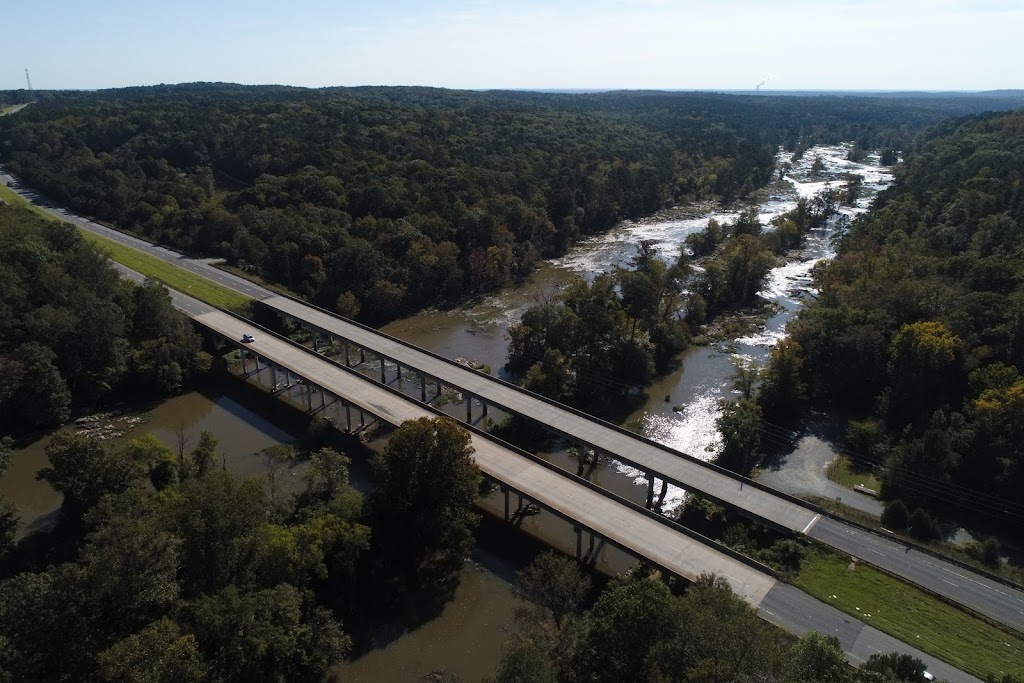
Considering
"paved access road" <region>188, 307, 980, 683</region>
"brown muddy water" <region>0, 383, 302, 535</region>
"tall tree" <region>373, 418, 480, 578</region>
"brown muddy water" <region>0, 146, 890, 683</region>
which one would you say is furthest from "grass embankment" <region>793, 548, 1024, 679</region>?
"brown muddy water" <region>0, 383, 302, 535</region>

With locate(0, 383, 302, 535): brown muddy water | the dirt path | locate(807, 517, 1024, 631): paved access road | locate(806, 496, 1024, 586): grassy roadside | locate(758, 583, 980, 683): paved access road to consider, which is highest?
locate(758, 583, 980, 683): paved access road

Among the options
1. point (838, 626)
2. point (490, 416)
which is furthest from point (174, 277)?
point (838, 626)

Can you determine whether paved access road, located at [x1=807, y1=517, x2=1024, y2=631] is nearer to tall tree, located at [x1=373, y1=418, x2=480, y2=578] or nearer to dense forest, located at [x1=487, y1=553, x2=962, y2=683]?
dense forest, located at [x1=487, y1=553, x2=962, y2=683]

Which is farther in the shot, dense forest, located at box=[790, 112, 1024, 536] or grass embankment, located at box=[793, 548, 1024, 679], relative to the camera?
dense forest, located at box=[790, 112, 1024, 536]

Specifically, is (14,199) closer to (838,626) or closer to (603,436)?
(603,436)

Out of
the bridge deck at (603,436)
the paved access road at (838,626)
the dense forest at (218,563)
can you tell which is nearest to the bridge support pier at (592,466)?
the bridge deck at (603,436)
